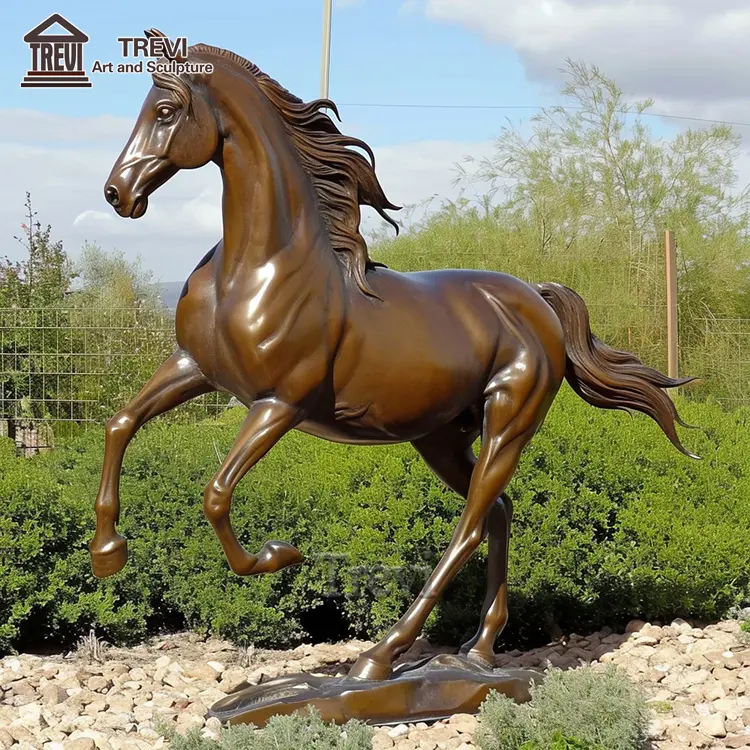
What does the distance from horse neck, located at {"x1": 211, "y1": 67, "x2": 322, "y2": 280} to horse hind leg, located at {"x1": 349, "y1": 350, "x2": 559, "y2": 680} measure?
0.96 meters

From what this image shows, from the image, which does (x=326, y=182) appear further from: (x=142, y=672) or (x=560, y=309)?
(x=142, y=672)

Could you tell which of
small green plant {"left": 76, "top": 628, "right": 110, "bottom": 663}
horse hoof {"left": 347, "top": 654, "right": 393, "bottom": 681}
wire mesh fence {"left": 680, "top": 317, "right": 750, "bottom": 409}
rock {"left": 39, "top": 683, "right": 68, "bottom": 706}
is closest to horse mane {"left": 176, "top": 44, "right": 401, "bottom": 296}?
horse hoof {"left": 347, "top": 654, "right": 393, "bottom": 681}

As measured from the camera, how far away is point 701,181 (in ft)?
48.6

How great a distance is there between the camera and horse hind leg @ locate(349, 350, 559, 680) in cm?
371

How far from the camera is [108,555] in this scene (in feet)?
10.7

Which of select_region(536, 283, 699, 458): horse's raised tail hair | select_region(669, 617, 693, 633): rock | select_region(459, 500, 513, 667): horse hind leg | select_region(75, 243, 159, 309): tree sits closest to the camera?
select_region(459, 500, 513, 667): horse hind leg

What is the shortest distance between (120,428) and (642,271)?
9443 millimetres

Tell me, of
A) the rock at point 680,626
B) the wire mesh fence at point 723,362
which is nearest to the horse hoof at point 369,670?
the rock at point 680,626

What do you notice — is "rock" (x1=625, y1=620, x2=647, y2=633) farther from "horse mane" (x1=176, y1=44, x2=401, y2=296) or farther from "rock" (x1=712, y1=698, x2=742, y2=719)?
"horse mane" (x1=176, y1=44, x2=401, y2=296)

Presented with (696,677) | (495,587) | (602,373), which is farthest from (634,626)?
(602,373)

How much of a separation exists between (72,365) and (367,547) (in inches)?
256

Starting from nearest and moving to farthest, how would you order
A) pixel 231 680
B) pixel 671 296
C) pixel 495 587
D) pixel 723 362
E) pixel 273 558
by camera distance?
pixel 273 558
pixel 495 587
pixel 231 680
pixel 671 296
pixel 723 362

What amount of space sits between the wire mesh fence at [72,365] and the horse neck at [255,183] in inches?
264

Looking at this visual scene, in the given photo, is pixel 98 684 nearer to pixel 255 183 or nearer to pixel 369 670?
pixel 369 670
